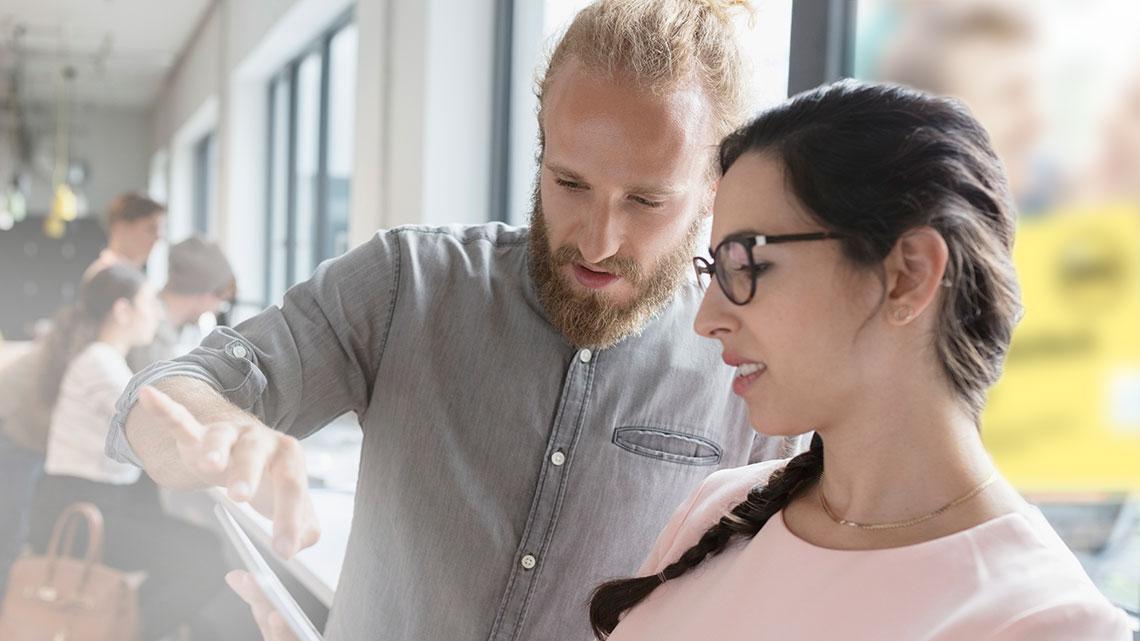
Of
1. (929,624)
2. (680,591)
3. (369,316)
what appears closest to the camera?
(929,624)

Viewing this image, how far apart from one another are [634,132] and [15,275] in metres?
1.88

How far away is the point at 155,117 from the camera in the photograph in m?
2.91

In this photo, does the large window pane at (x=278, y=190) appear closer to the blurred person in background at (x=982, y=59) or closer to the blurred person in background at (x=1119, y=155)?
the blurred person in background at (x=982, y=59)

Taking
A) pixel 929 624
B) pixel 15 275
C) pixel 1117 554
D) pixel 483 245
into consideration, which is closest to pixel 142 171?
pixel 15 275

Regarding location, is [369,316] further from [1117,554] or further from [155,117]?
[155,117]

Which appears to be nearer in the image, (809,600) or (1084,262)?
(809,600)

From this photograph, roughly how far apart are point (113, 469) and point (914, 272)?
115 cm

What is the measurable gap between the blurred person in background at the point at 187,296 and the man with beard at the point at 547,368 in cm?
22

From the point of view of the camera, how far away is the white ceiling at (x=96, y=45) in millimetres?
2156

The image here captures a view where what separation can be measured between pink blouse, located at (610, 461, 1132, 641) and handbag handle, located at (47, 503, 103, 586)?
75cm

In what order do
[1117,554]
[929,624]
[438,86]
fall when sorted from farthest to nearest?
[438,86] → [1117,554] → [929,624]

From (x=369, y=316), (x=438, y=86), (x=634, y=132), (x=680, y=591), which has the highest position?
(x=438, y=86)

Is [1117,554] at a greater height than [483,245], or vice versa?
[483,245]

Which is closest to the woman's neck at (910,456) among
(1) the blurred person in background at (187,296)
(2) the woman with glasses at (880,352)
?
(2) the woman with glasses at (880,352)
